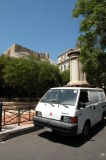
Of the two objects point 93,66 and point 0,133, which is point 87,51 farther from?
point 0,133

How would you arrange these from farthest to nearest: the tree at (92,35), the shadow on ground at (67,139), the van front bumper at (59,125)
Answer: the tree at (92,35)
the shadow on ground at (67,139)
the van front bumper at (59,125)

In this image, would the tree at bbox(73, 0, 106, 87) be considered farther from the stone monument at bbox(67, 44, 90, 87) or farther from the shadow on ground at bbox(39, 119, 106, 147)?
the shadow on ground at bbox(39, 119, 106, 147)

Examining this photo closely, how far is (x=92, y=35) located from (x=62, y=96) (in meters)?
10.6

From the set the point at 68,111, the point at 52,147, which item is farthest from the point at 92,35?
the point at 52,147

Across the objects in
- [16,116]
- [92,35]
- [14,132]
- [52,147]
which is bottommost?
[52,147]

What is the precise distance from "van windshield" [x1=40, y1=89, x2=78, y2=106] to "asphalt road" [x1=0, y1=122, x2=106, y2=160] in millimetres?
1516

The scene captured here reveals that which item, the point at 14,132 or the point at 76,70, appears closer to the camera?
the point at 14,132

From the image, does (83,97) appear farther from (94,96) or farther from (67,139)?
(67,139)

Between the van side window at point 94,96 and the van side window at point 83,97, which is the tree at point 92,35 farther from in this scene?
the van side window at point 83,97

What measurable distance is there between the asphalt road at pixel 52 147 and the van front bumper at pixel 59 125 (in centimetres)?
53

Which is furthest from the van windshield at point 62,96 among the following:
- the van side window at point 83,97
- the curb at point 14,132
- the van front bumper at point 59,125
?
the curb at point 14,132

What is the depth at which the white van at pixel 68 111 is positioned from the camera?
6.89 metres

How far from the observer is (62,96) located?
26.3 feet

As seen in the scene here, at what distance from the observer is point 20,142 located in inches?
273
